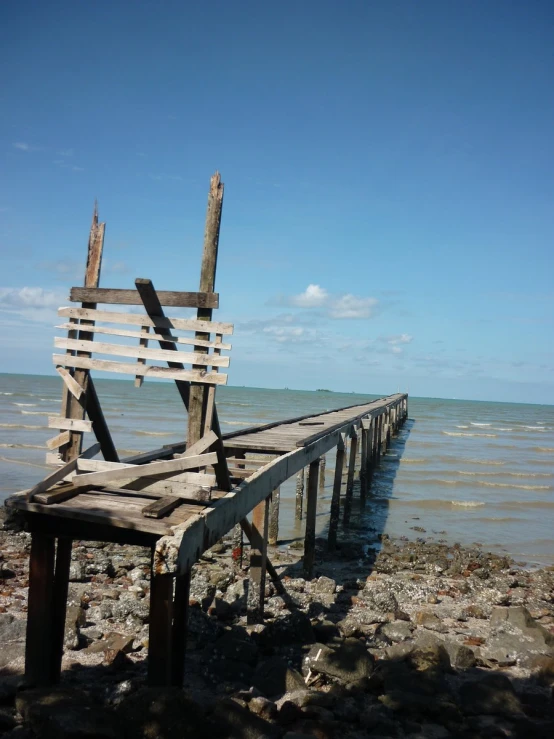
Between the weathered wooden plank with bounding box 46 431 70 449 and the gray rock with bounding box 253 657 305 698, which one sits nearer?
the weathered wooden plank with bounding box 46 431 70 449

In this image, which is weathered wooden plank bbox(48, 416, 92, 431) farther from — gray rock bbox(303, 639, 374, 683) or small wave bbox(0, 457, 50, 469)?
small wave bbox(0, 457, 50, 469)

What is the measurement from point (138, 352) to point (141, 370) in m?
0.15

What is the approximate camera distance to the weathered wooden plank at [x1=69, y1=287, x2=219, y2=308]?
489 cm

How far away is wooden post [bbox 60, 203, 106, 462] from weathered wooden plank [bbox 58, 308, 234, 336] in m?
0.11

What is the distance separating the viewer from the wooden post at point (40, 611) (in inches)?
182

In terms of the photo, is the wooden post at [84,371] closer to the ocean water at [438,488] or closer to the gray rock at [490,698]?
the gray rock at [490,698]

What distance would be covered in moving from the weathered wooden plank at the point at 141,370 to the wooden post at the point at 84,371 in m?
0.10

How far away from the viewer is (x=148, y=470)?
479 centimetres

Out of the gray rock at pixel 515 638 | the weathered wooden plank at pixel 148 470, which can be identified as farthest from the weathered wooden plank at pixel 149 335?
the gray rock at pixel 515 638

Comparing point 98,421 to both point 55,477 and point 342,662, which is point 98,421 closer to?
point 55,477

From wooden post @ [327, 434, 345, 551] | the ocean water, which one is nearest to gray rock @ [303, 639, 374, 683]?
wooden post @ [327, 434, 345, 551]

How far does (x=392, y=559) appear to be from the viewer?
10.6 metres

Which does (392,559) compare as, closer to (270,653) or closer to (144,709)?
(270,653)

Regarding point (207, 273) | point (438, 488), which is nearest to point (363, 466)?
point (438, 488)
